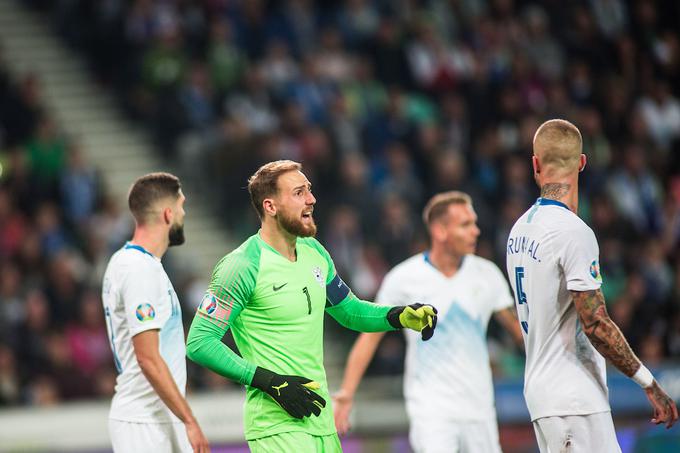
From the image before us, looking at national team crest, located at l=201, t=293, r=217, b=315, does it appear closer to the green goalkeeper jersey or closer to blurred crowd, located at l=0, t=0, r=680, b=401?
the green goalkeeper jersey

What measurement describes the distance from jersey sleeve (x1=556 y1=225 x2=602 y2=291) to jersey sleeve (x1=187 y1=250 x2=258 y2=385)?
166 centimetres

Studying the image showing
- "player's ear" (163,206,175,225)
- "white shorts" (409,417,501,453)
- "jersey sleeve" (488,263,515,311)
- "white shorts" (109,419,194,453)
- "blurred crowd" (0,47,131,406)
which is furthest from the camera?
"blurred crowd" (0,47,131,406)

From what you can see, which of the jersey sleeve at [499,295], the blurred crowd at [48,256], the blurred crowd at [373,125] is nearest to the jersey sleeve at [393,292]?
the jersey sleeve at [499,295]

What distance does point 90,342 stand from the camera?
13477 millimetres

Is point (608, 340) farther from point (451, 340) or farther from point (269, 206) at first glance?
point (451, 340)

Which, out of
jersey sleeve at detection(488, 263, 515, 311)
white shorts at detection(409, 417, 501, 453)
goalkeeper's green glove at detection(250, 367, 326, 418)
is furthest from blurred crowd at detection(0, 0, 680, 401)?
goalkeeper's green glove at detection(250, 367, 326, 418)

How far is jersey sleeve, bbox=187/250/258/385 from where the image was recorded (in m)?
5.78

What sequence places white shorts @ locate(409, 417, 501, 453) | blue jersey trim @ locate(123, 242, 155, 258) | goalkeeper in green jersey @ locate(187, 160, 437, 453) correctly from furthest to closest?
white shorts @ locate(409, 417, 501, 453) < blue jersey trim @ locate(123, 242, 155, 258) < goalkeeper in green jersey @ locate(187, 160, 437, 453)

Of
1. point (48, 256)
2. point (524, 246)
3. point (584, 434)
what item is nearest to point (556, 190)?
point (524, 246)

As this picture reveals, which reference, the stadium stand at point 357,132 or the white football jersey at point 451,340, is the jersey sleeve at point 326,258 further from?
the stadium stand at point 357,132

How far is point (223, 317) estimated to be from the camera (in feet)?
19.3

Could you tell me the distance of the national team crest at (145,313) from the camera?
247 inches

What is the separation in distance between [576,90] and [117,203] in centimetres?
716

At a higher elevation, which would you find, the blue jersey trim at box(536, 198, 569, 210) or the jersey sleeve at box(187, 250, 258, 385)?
the blue jersey trim at box(536, 198, 569, 210)
